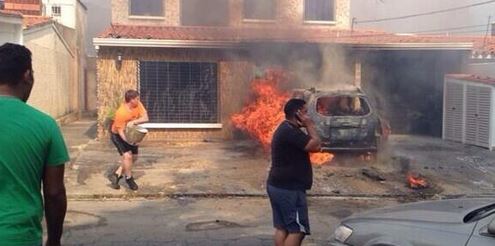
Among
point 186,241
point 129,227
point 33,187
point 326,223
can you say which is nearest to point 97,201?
point 129,227

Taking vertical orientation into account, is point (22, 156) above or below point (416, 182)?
above

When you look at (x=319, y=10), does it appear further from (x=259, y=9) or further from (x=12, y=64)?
(x=12, y=64)

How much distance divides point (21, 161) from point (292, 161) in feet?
9.04

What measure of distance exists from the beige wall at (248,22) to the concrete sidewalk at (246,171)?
15.0 feet

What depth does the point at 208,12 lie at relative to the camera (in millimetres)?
17109

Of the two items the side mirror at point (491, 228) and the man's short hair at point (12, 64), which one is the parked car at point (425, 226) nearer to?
the side mirror at point (491, 228)

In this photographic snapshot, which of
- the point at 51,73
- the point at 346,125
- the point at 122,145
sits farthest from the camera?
the point at 51,73

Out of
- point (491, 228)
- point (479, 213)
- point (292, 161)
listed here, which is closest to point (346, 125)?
point (292, 161)

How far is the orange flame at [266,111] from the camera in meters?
12.0

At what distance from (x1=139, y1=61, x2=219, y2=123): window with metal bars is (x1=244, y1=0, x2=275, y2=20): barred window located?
303 cm

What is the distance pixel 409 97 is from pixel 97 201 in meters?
10.4

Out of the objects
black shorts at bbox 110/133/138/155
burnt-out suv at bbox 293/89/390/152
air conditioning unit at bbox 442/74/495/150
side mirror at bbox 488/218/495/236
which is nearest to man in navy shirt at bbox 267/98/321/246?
side mirror at bbox 488/218/495/236

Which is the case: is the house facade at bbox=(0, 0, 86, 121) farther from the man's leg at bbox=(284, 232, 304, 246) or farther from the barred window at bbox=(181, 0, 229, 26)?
the man's leg at bbox=(284, 232, 304, 246)

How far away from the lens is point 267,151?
12.2 meters
